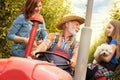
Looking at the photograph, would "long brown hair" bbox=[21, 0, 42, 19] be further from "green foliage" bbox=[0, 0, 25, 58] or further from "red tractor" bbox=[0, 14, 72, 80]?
"green foliage" bbox=[0, 0, 25, 58]

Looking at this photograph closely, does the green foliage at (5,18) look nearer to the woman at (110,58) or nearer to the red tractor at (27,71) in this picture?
the woman at (110,58)

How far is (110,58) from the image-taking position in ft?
17.7

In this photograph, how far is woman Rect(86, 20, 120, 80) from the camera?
5.36 metres

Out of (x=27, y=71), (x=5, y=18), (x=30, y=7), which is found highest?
(x=30, y=7)

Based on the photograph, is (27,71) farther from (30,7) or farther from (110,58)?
(30,7)

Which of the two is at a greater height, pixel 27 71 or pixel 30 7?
pixel 30 7

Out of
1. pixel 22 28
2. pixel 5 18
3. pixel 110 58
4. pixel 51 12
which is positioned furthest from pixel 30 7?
pixel 51 12

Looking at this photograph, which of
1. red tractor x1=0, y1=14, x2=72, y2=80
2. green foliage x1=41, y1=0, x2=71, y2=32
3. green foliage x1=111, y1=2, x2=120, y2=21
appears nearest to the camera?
red tractor x1=0, y1=14, x2=72, y2=80

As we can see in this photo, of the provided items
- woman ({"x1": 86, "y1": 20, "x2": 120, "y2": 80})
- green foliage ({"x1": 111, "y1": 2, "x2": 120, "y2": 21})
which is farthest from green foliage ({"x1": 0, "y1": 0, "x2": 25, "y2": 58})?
woman ({"x1": 86, "y1": 20, "x2": 120, "y2": 80})

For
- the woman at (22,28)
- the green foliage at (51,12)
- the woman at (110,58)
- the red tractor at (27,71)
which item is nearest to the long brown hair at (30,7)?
the woman at (22,28)

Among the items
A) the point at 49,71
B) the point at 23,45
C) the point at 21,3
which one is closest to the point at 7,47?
the point at 21,3

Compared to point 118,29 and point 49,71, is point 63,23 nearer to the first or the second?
point 118,29

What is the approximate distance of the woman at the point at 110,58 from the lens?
536 centimetres

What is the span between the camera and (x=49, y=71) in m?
3.58
